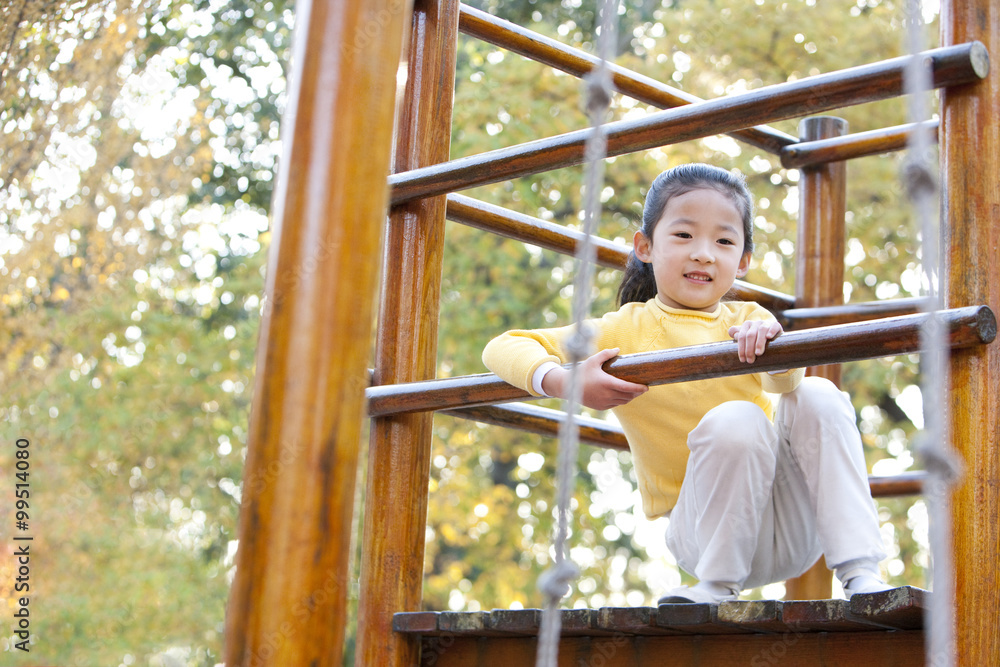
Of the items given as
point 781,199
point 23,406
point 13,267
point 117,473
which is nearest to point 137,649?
point 117,473

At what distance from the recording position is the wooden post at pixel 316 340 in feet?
2.75

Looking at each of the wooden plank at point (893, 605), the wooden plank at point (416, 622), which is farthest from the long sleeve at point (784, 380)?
the wooden plank at point (416, 622)

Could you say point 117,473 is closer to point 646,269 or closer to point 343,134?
point 646,269

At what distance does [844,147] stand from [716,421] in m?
0.87

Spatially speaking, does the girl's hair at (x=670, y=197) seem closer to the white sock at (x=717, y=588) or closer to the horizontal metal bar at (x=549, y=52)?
the horizontal metal bar at (x=549, y=52)

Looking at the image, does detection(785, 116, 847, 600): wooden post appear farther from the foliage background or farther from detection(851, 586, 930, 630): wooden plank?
the foliage background

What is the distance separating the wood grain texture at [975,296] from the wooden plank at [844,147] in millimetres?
835

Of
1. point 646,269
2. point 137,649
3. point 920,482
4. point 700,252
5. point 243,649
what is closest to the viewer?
point 243,649

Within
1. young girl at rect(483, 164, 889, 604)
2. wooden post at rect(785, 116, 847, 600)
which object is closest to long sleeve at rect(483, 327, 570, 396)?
young girl at rect(483, 164, 889, 604)

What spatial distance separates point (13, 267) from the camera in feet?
18.3

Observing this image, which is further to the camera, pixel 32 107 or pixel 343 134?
pixel 32 107

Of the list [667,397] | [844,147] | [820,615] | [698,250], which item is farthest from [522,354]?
[844,147]

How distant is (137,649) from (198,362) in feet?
5.25

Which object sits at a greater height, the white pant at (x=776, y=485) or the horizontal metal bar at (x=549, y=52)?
the horizontal metal bar at (x=549, y=52)
